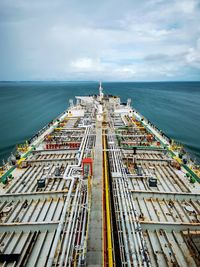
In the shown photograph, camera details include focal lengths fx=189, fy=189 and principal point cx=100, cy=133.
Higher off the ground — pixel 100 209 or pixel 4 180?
pixel 100 209

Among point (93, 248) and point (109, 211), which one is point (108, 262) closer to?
point (93, 248)

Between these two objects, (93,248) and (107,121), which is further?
(107,121)

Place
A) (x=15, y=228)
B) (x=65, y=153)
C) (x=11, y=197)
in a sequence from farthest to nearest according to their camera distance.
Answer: (x=65, y=153), (x=11, y=197), (x=15, y=228)

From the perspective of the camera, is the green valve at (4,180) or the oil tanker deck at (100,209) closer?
the oil tanker deck at (100,209)

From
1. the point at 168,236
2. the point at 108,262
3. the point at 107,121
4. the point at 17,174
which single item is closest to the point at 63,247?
the point at 108,262

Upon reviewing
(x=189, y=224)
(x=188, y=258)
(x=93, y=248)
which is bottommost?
(x=188, y=258)

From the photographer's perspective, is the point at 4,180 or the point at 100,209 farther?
the point at 4,180

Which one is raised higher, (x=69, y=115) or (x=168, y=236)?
(x=69, y=115)

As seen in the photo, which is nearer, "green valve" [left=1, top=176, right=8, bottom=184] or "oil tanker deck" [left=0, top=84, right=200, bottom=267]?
"oil tanker deck" [left=0, top=84, right=200, bottom=267]
